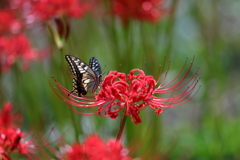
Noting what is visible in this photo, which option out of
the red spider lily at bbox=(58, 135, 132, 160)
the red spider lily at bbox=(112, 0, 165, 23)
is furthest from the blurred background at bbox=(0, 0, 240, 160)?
the red spider lily at bbox=(58, 135, 132, 160)

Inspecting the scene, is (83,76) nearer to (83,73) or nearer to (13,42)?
(83,73)

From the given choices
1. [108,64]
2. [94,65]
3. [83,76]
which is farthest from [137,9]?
[108,64]

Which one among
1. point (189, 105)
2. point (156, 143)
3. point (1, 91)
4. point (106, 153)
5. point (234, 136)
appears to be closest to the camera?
point (106, 153)

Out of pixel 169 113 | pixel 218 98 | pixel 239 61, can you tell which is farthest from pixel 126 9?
pixel 239 61

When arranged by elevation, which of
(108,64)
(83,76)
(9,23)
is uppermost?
(9,23)

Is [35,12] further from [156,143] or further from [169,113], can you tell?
[169,113]

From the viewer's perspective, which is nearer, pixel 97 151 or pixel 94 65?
pixel 97 151

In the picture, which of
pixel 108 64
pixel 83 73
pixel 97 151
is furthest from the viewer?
pixel 108 64
